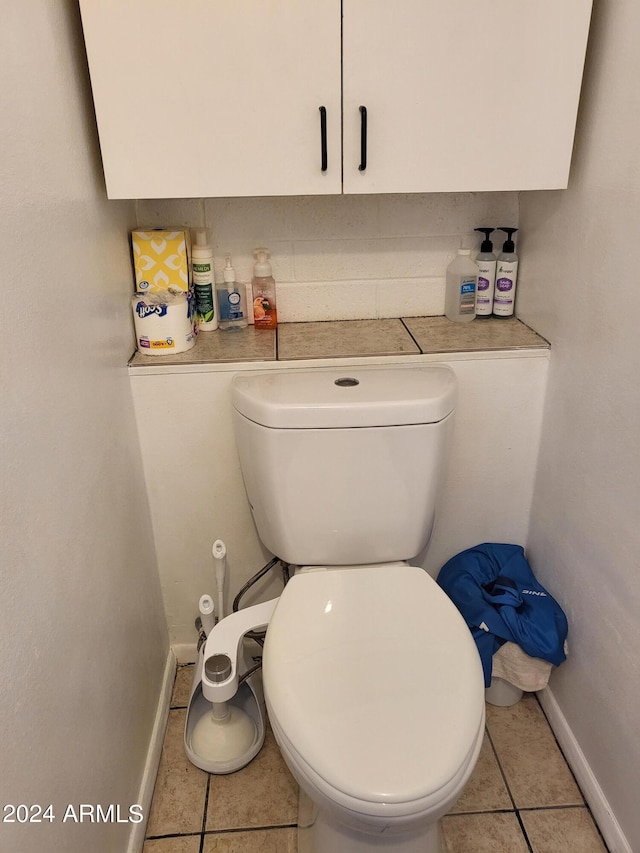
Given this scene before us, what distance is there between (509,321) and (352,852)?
1083 millimetres

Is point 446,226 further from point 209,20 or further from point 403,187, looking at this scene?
point 209,20

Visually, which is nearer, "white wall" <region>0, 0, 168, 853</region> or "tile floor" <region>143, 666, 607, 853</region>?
"white wall" <region>0, 0, 168, 853</region>

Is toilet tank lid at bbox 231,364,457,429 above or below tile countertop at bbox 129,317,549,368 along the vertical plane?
below

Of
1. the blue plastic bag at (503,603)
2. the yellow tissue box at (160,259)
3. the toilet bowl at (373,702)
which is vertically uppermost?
the yellow tissue box at (160,259)

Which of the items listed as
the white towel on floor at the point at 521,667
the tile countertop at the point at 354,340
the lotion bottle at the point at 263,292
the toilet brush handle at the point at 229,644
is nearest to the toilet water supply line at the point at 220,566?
the toilet brush handle at the point at 229,644

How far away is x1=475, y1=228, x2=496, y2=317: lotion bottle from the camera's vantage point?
1.45m

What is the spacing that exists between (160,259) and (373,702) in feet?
3.05

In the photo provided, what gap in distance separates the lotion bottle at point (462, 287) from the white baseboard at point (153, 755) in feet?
3.50

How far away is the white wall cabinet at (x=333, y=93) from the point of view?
1057mm

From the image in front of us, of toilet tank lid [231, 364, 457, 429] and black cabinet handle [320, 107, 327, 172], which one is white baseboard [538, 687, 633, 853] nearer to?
toilet tank lid [231, 364, 457, 429]

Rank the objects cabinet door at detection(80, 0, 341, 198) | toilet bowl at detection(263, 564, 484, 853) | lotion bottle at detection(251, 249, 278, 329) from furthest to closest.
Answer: lotion bottle at detection(251, 249, 278, 329)
cabinet door at detection(80, 0, 341, 198)
toilet bowl at detection(263, 564, 484, 853)

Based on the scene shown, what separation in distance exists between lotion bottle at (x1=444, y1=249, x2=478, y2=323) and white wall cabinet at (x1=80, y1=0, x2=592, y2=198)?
0.89 feet

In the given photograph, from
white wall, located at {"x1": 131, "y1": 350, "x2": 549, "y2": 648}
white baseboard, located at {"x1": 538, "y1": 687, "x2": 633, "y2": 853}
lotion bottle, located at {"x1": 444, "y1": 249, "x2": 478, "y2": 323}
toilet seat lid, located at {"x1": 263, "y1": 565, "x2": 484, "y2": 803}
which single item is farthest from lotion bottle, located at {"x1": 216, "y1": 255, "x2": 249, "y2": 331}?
white baseboard, located at {"x1": 538, "y1": 687, "x2": 633, "y2": 853}

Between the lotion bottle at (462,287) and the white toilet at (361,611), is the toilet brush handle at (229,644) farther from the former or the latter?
the lotion bottle at (462,287)
